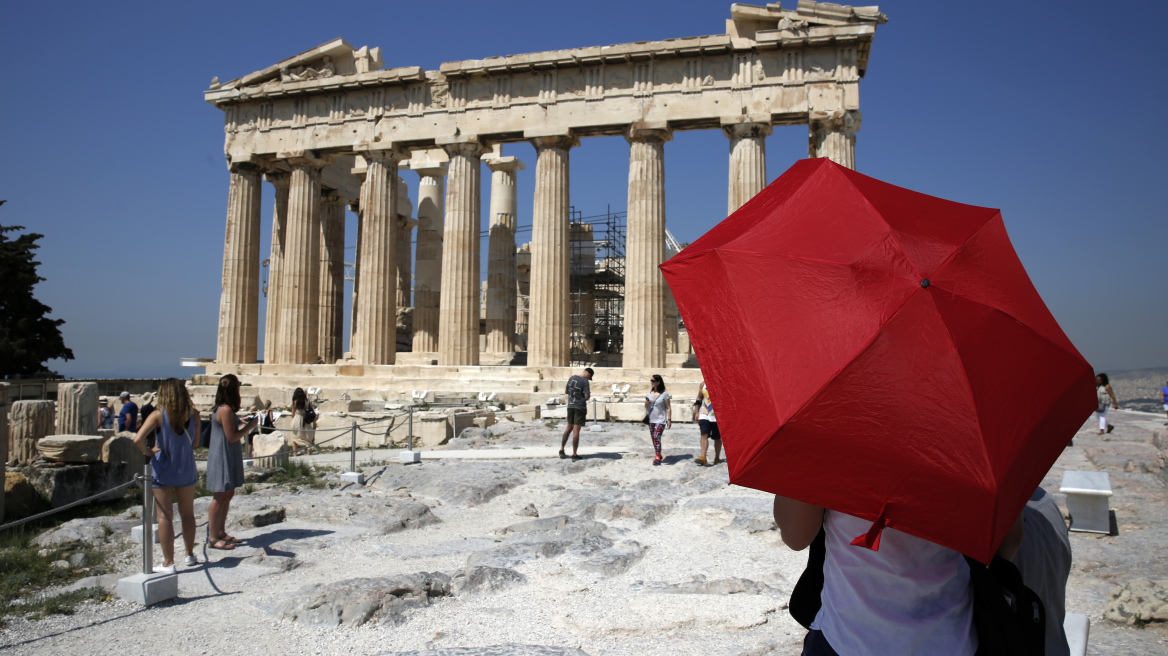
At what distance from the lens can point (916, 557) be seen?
216 centimetres

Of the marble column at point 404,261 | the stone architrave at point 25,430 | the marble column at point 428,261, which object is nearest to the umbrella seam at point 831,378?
the stone architrave at point 25,430

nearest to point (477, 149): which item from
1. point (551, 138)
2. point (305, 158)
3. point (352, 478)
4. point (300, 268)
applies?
point (551, 138)

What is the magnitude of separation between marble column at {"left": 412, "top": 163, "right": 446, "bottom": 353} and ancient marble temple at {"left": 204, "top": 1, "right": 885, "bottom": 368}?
0.27 feet

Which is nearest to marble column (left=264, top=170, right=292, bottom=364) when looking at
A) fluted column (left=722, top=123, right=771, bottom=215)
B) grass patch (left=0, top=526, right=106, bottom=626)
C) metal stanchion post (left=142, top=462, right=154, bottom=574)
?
fluted column (left=722, top=123, right=771, bottom=215)

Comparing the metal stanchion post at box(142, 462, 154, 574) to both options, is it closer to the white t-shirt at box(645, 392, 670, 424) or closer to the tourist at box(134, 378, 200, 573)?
the tourist at box(134, 378, 200, 573)

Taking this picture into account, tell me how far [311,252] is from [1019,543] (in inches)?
1127

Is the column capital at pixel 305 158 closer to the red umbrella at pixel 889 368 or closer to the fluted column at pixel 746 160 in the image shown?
the fluted column at pixel 746 160

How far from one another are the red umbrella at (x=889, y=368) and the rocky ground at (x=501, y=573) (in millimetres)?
2799

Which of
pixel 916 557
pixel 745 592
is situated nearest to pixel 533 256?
pixel 745 592

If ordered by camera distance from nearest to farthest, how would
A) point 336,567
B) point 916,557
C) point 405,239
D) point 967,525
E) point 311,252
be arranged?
point 967,525
point 916,557
point 336,567
point 311,252
point 405,239

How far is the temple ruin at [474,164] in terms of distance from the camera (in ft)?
76.4

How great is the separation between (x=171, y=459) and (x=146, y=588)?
3.79ft

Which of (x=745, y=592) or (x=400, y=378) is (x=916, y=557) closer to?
(x=745, y=592)

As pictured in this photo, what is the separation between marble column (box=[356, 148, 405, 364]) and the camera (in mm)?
26766
